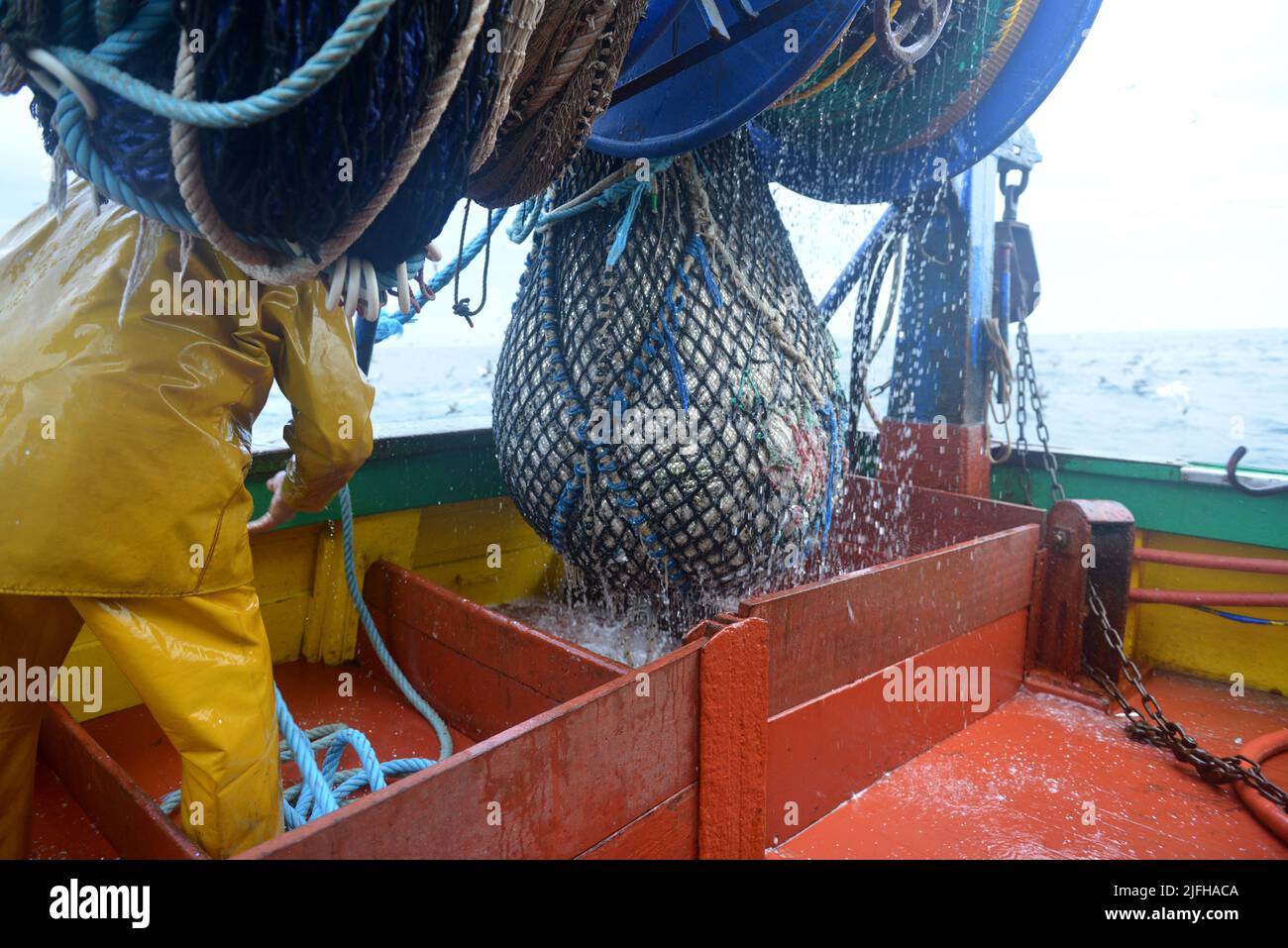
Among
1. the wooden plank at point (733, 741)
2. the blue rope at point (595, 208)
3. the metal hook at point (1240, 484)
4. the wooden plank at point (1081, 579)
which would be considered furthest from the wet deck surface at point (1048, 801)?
the blue rope at point (595, 208)

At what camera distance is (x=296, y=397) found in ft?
4.72

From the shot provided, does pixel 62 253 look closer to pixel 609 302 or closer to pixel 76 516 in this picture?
pixel 76 516

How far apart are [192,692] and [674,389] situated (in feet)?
3.54

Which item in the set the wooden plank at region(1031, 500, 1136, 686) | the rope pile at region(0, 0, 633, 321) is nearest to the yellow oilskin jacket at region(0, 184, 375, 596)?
the rope pile at region(0, 0, 633, 321)

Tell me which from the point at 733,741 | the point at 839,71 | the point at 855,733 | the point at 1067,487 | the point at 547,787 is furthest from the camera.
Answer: the point at 1067,487

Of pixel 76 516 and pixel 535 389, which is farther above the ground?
pixel 535 389

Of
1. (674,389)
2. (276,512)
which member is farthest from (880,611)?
(276,512)

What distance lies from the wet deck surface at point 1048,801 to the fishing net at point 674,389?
2.07ft

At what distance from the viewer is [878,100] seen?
2518mm

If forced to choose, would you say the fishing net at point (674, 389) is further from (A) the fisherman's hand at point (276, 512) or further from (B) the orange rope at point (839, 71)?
(A) the fisherman's hand at point (276, 512)

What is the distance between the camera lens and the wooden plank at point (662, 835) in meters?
1.30

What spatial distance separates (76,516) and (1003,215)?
10.5 ft

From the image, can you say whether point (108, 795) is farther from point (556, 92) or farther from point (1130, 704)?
point (1130, 704)
